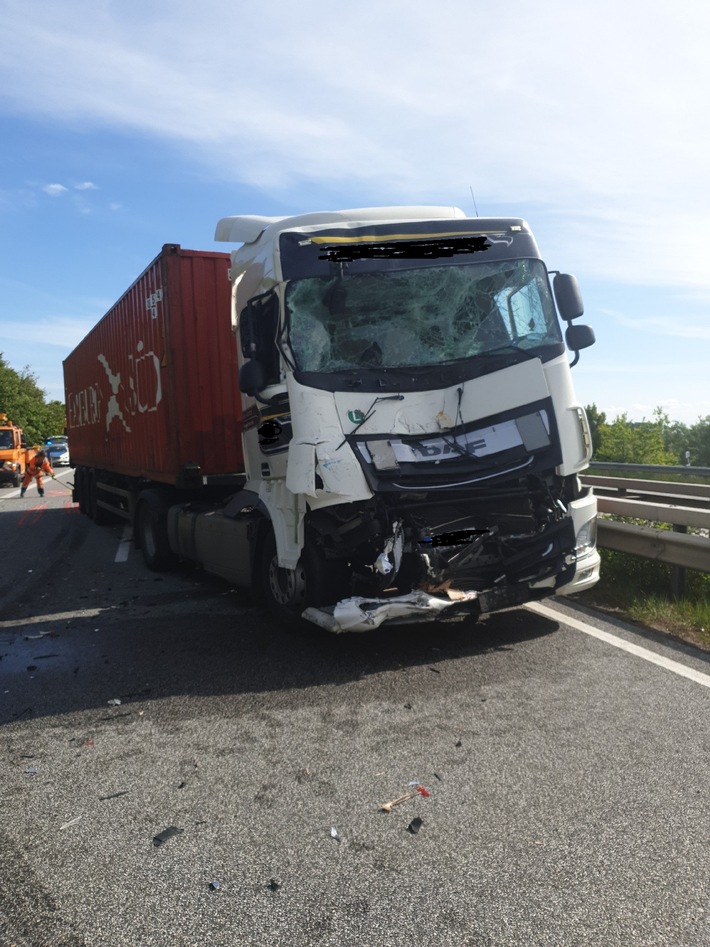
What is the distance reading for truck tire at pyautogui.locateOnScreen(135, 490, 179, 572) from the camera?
10375mm

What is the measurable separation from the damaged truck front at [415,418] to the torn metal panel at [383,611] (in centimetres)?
1

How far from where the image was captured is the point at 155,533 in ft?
34.3

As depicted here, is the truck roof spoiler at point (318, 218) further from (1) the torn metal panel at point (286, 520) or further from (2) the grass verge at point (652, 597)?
(2) the grass verge at point (652, 597)

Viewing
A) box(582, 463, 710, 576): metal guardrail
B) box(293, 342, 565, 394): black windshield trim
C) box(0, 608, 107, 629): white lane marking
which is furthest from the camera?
box(0, 608, 107, 629): white lane marking

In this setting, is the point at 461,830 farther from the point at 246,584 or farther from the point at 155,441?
the point at 155,441

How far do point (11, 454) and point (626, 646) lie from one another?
31.1 metres

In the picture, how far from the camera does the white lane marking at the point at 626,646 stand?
526 centimetres

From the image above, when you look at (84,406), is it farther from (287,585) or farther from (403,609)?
(403,609)

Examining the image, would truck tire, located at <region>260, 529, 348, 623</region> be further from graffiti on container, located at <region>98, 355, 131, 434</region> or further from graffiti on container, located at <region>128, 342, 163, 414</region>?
graffiti on container, located at <region>98, 355, 131, 434</region>

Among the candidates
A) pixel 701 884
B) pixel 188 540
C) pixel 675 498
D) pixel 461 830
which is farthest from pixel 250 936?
pixel 675 498

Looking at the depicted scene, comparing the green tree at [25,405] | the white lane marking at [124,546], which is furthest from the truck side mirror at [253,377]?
the green tree at [25,405]

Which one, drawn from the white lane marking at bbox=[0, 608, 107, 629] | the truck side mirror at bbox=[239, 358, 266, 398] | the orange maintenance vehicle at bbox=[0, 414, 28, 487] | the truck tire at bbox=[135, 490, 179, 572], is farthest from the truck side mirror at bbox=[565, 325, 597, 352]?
the orange maintenance vehicle at bbox=[0, 414, 28, 487]

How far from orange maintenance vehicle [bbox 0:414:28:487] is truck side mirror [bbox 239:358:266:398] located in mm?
28276

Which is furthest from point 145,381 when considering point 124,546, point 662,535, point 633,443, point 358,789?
point 633,443
